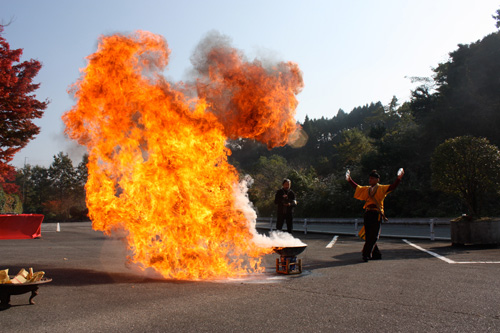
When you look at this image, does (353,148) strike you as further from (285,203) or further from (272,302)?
(272,302)

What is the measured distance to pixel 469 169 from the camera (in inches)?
538

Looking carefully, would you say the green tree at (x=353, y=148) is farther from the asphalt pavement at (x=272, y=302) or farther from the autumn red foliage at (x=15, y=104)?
the asphalt pavement at (x=272, y=302)

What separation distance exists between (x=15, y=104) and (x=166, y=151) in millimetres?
12385

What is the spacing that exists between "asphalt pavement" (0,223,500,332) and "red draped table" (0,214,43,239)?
10.6 meters

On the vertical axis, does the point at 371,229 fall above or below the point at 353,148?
below

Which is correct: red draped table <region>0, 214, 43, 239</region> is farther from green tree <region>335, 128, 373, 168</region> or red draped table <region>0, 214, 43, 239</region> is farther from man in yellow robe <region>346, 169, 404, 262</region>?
green tree <region>335, 128, 373, 168</region>

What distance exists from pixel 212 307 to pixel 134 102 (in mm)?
4289

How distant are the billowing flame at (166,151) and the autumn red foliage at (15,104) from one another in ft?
34.2

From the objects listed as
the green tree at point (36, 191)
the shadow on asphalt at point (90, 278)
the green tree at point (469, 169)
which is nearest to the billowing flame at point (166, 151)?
the shadow on asphalt at point (90, 278)

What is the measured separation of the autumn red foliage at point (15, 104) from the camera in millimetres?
15773

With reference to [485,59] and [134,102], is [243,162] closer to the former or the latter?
[485,59]

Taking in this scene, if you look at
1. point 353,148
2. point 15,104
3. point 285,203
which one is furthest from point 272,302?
point 353,148

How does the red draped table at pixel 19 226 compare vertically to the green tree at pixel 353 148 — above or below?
Result: below

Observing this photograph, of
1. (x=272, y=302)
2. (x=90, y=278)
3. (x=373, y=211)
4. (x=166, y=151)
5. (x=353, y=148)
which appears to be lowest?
(x=90, y=278)
